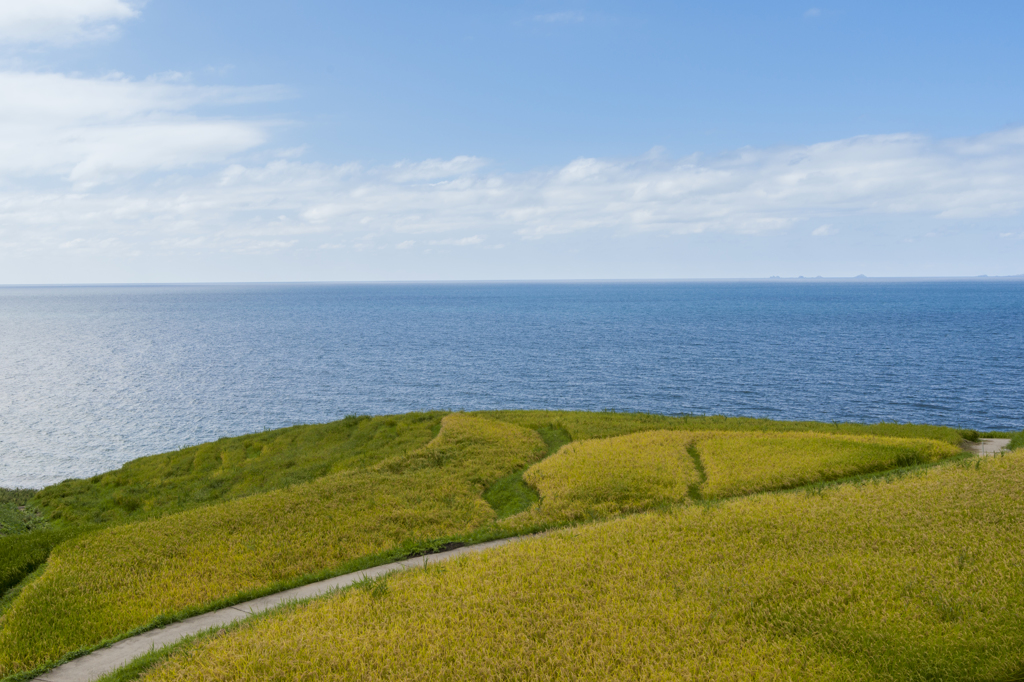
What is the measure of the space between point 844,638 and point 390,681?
8.44 metres

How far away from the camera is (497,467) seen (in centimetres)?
2952

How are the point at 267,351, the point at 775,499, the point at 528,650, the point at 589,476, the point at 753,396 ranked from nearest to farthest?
the point at 528,650, the point at 775,499, the point at 589,476, the point at 753,396, the point at 267,351

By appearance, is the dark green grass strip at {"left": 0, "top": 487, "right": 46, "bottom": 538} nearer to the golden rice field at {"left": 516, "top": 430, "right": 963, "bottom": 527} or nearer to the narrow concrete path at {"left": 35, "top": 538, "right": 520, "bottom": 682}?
the narrow concrete path at {"left": 35, "top": 538, "right": 520, "bottom": 682}

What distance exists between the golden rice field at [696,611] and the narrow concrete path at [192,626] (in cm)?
174

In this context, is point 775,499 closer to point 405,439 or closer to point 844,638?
point 844,638

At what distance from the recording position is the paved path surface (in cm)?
3029

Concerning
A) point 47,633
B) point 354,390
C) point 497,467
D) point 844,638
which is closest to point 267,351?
point 354,390

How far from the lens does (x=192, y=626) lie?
14734 millimetres

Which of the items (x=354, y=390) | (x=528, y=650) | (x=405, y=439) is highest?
(x=528, y=650)

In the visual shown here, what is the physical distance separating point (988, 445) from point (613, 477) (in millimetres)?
22346

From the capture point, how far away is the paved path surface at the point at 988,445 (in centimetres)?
3029

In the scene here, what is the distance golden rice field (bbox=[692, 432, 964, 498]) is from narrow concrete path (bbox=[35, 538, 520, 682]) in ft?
38.5

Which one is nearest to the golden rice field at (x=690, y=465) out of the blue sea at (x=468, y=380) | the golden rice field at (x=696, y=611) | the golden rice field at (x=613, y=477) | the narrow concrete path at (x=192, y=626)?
the golden rice field at (x=613, y=477)

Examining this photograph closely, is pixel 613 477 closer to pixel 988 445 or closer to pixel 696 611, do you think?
pixel 696 611
